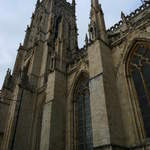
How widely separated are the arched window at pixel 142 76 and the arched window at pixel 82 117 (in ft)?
10.6

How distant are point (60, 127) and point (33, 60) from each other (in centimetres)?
862

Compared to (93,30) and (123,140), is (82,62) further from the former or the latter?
(123,140)

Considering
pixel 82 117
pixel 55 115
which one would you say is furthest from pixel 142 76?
pixel 55 115

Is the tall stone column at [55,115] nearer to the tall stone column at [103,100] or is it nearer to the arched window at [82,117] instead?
the arched window at [82,117]

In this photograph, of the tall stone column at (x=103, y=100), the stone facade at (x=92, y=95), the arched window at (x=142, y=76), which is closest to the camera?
the tall stone column at (x=103, y=100)

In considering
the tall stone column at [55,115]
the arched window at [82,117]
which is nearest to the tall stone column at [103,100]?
the arched window at [82,117]

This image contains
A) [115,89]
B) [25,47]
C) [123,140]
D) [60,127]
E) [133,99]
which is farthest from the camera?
[25,47]

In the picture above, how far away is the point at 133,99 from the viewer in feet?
26.5

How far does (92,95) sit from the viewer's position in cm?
853

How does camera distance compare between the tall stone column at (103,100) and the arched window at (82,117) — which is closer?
the tall stone column at (103,100)

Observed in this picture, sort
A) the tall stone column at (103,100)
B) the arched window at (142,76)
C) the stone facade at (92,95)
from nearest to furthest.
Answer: the tall stone column at (103,100)
the stone facade at (92,95)
the arched window at (142,76)

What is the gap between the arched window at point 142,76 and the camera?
24.8 feet

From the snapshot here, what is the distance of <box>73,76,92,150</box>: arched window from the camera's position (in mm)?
9633

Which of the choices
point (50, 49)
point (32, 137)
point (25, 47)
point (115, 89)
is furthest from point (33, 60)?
point (115, 89)
